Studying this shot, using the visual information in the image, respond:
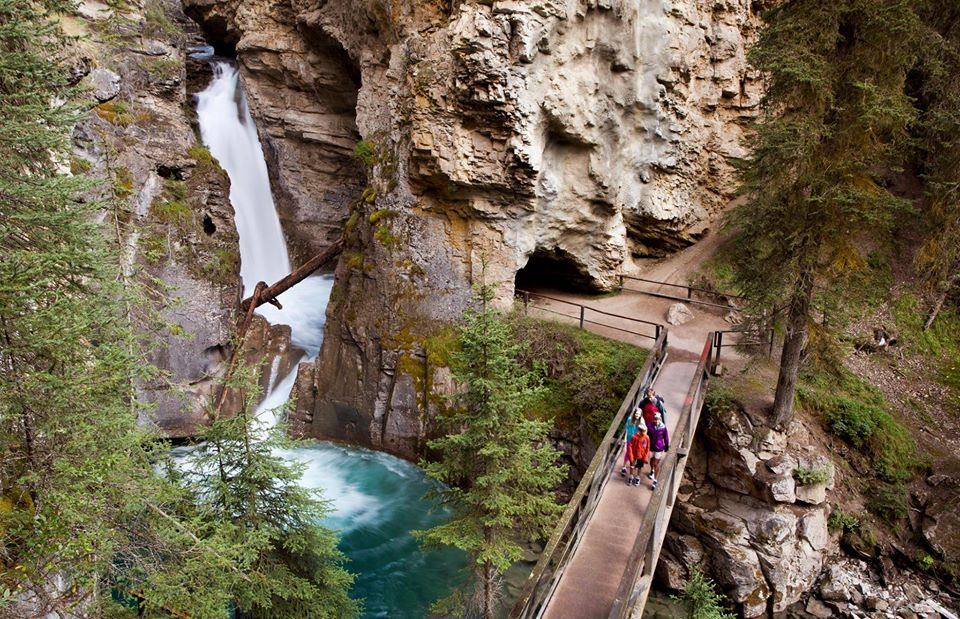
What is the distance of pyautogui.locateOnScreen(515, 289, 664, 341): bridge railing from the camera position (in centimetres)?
1510

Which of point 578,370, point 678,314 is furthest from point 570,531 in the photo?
point 678,314

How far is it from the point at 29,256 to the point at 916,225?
20.4 metres

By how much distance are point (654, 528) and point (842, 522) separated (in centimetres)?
769

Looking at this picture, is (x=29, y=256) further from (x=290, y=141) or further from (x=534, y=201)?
(x=290, y=141)

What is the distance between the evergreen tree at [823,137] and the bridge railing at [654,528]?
9.10ft

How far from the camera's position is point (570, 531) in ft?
27.0

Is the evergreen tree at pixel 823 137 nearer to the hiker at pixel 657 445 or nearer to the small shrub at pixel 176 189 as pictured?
the hiker at pixel 657 445

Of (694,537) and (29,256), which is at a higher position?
(29,256)

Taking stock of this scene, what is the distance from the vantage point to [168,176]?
57.6 feet

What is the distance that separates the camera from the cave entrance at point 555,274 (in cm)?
1755

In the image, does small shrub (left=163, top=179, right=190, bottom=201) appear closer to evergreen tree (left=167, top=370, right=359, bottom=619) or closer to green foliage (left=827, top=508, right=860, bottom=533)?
evergreen tree (left=167, top=370, right=359, bottom=619)

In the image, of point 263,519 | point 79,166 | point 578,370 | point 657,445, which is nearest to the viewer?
point 263,519

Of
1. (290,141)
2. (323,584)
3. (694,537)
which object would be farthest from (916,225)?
(290,141)

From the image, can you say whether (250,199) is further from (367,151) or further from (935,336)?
(935,336)
